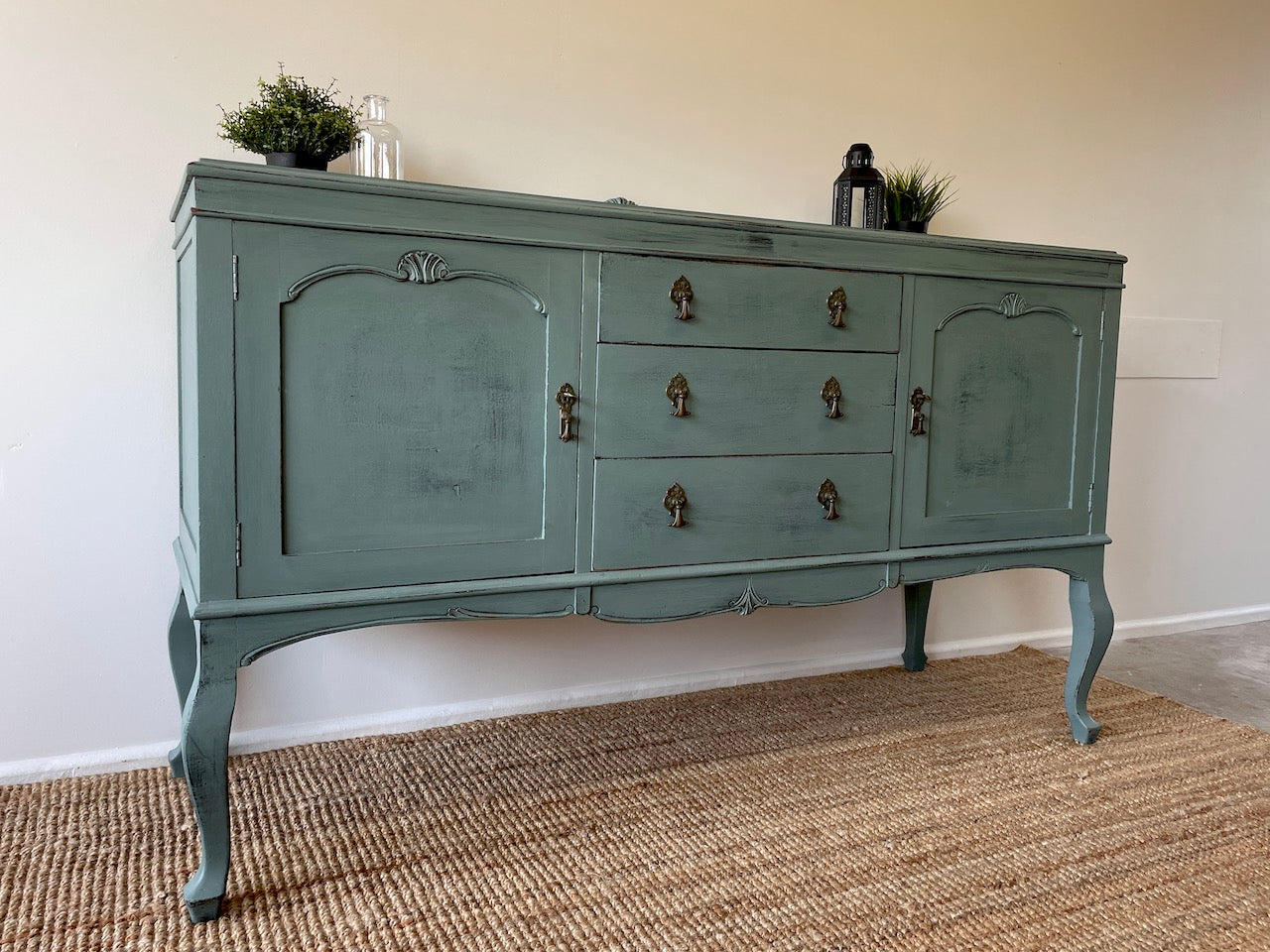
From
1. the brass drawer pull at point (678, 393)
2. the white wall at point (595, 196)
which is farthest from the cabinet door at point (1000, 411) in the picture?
the white wall at point (595, 196)

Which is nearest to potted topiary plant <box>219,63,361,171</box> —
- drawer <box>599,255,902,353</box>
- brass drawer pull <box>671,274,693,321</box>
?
drawer <box>599,255,902,353</box>

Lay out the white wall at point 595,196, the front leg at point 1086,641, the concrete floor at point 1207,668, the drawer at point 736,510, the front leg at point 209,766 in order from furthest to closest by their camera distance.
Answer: the concrete floor at point 1207,668 < the front leg at point 1086,641 < the white wall at point 595,196 < the drawer at point 736,510 < the front leg at point 209,766

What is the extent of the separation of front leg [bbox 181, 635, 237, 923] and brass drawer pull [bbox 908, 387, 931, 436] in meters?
1.28

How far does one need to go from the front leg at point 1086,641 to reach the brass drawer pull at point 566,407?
48.9 inches

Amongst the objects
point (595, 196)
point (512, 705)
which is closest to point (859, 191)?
point (595, 196)

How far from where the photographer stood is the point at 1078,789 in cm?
195

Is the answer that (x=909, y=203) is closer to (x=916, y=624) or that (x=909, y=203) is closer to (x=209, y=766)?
(x=916, y=624)

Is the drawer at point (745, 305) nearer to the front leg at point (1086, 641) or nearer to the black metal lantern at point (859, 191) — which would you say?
the black metal lantern at point (859, 191)

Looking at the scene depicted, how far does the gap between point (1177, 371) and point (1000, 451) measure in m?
1.36

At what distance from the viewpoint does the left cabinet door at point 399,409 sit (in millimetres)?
1442

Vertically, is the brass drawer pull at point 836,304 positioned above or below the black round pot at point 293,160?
below

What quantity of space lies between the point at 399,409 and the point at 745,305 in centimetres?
64

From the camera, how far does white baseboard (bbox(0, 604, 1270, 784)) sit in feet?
6.27

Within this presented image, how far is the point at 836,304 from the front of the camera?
1843mm
